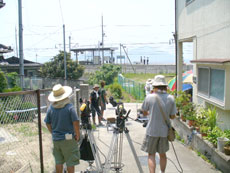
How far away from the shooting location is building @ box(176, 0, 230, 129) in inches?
230

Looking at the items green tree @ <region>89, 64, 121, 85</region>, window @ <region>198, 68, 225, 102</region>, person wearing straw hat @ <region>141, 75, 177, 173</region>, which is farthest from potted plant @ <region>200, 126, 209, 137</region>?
green tree @ <region>89, 64, 121, 85</region>

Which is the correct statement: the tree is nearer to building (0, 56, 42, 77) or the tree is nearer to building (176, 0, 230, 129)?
building (0, 56, 42, 77)

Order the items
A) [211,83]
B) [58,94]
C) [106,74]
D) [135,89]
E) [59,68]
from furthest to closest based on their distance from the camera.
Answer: [59,68] < [106,74] < [135,89] < [211,83] < [58,94]

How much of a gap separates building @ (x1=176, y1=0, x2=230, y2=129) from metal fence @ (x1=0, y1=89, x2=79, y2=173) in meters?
3.85

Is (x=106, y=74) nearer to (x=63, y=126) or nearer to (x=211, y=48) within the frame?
(x=211, y=48)

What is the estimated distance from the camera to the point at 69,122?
3830 millimetres

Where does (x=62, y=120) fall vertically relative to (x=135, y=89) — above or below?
above

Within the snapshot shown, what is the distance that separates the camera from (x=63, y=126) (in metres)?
3.82

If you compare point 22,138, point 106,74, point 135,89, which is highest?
point 106,74

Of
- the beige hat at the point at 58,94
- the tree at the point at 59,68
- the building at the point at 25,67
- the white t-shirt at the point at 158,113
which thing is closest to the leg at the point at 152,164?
the white t-shirt at the point at 158,113

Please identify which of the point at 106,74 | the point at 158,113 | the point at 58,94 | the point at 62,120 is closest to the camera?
the point at 62,120

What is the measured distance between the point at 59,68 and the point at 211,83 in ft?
96.7

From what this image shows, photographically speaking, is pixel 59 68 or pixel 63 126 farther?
pixel 59 68

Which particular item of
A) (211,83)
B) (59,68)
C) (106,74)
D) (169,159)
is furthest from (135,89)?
(59,68)
